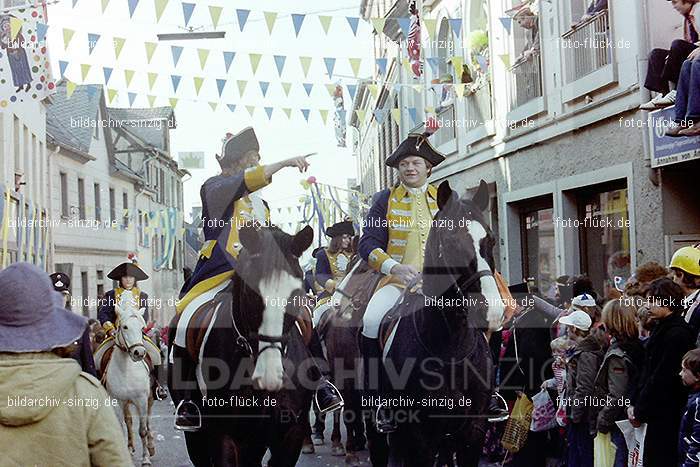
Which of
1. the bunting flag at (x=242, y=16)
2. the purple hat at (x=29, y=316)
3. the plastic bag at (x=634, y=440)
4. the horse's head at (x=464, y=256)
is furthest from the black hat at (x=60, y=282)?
the purple hat at (x=29, y=316)

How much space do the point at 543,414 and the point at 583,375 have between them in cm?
113

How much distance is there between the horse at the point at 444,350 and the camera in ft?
21.0

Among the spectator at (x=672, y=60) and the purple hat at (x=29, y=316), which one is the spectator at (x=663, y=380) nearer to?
the spectator at (x=672, y=60)

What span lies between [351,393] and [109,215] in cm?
2788

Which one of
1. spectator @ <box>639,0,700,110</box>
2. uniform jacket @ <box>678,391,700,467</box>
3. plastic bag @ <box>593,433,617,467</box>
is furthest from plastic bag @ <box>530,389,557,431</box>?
spectator @ <box>639,0,700,110</box>

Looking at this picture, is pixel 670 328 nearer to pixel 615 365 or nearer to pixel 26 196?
pixel 615 365

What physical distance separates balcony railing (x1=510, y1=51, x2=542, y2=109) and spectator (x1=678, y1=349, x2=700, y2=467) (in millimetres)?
10049

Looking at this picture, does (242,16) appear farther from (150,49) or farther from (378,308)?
(378,308)

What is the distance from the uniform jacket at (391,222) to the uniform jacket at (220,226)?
1.23 m

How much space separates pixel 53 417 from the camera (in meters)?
3.39

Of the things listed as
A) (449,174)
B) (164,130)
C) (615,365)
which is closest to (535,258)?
(449,174)

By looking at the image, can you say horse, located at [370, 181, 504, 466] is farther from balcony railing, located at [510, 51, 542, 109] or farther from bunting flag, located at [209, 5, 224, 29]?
balcony railing, located at [510, 51, 542, 109]

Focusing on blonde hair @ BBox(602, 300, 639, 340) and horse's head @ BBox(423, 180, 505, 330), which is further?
blonde hair @ BBox(602, 300, 639, 340)

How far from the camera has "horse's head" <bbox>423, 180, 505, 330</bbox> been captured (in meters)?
6.16
